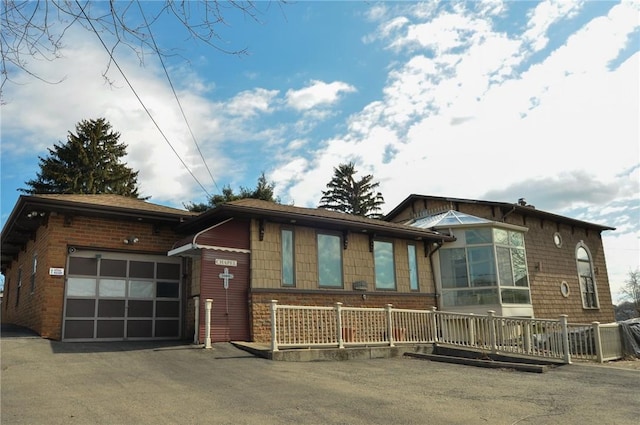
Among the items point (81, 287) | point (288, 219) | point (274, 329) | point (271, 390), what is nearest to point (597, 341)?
point (274, 329)

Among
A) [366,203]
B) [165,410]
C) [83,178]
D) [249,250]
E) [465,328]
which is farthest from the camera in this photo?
[366,203]

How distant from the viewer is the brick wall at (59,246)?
11445mm

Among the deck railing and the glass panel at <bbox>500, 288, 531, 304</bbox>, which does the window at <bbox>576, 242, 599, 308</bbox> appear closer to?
the glass panel at <bbox>500, 288, 531, 304</bbox>

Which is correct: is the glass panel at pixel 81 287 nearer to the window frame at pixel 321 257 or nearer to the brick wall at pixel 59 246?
the brick wall at pixel 59 246

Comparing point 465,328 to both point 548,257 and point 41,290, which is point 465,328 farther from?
point 41,290

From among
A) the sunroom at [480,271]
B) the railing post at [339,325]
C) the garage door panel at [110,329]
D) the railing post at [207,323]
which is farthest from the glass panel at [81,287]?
the sunroom at [480,271]

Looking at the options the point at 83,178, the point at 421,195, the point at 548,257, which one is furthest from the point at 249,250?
the point at 83,178

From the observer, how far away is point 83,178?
34.5 metres

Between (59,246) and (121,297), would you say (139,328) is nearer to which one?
(121,297)

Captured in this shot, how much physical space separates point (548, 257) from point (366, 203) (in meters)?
30.3

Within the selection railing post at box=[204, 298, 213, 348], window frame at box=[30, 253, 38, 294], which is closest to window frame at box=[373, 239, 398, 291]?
railing post at box=[204, 298, 213, 348]

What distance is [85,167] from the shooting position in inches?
1357

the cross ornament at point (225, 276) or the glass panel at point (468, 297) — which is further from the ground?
the cross ornament at point (225, 276)

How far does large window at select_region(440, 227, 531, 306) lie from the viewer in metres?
16.6
